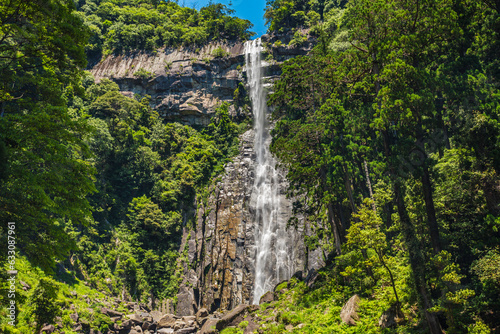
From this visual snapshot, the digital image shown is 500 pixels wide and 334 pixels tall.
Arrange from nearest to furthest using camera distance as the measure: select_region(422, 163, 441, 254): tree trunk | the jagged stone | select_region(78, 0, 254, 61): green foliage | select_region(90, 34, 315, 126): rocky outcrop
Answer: select_region(422, 163, 441, 254): tree trunk < the jagged stone < select_region(90, 34, 315, 126): rocky outcrop < select_region(78, 0, 254, 61): green foliage

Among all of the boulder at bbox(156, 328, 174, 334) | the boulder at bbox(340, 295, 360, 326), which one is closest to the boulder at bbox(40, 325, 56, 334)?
the boulder at bbox(156, 328, 174, 334)

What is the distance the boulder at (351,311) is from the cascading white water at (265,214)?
13.4m

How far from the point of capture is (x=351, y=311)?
1411 cm

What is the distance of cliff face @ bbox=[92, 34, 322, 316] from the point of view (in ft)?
97.9

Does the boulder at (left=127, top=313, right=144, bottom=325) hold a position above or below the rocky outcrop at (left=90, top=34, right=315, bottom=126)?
below

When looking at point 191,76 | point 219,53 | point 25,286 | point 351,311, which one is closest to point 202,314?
point 25,286

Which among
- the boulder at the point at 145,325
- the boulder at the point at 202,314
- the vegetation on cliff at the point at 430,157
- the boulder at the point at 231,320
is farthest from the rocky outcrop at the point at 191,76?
the vegetation on cliff at the point at 430,157

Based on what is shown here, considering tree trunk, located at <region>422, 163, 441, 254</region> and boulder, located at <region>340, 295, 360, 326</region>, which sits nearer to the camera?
tree trunk, located at <region>422, 163, 441, 254</region>


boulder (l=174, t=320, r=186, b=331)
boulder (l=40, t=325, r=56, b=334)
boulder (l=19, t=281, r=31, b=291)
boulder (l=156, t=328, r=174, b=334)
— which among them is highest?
boulder (l=19, t=281, r=31, b=291)

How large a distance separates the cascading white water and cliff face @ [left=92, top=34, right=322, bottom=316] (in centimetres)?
57

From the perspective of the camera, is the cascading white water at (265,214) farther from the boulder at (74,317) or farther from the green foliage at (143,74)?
the green foliage at (143,74)

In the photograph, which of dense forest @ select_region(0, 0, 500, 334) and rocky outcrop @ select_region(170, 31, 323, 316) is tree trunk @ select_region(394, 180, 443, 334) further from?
rocky outcrop @ select_region(170, 31, 323, 316)

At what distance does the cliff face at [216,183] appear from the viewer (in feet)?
97.9

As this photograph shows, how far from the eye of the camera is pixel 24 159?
8.99m
